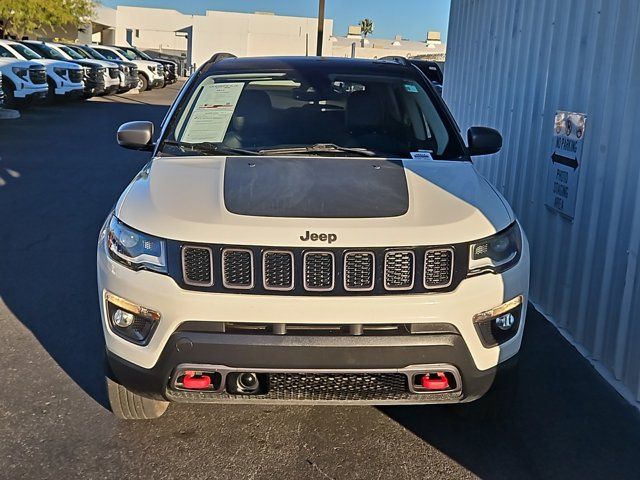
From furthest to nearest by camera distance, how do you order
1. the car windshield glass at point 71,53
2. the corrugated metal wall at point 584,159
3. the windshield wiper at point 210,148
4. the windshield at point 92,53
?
the windshield at point 92,53 → the car windshield glass at point 71,53 → the corrugated metal wall at point 584,159 → the windshield wiper at point 210,148

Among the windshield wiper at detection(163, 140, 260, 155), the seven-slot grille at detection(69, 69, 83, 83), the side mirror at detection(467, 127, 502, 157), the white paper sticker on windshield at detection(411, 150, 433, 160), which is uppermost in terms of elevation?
the side mirror at detection(467, 127, 502, 157)

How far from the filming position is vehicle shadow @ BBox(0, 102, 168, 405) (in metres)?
4.76

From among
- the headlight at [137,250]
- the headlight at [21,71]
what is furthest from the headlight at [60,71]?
the headlight at [137,250]

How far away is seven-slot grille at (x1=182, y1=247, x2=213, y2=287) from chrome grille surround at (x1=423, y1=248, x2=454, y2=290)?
0.89m

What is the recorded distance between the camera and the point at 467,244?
311 cm

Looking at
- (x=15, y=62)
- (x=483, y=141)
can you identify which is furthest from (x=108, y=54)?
(x=483, y=141)

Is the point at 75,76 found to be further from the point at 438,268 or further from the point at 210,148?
the point at 438,268

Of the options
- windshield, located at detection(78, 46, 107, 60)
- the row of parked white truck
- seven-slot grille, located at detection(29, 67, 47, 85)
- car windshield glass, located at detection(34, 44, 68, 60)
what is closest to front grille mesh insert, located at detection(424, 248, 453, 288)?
the row of parked white truck

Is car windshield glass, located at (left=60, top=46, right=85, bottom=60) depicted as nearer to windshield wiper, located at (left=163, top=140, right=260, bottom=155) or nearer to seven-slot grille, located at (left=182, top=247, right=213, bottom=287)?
windshield wiper, located at (left=163, top=140, right=260, bottom=155)

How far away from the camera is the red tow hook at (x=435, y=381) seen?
313cm

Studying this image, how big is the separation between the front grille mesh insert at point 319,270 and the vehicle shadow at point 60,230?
1.58 metres

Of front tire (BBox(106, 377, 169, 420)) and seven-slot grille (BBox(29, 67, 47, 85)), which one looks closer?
front tire (BBox(106, 377, 169, 420))

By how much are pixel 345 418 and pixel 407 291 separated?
40.6 inches

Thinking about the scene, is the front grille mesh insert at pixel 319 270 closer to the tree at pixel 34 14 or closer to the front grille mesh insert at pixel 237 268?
the front grille mesh insert at pixel 237 268
